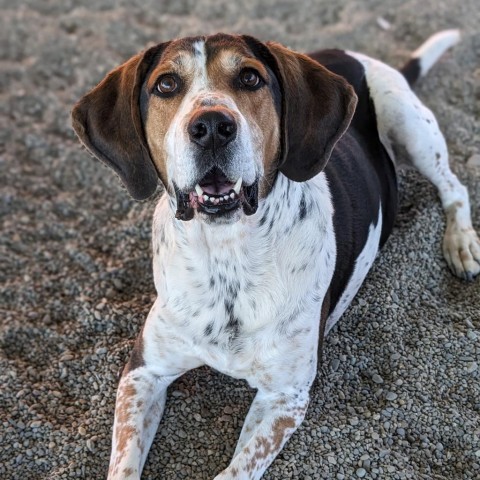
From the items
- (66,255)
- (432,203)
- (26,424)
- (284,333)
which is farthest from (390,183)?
(26,424)

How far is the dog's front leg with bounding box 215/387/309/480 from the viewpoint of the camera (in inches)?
103

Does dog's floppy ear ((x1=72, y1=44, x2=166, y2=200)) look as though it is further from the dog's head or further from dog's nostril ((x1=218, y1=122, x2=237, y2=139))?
dog's nostril ((x1=218, y1=122, x2=237, y2=139))

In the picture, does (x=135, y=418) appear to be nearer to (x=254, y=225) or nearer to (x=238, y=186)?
(x=254, y=225)

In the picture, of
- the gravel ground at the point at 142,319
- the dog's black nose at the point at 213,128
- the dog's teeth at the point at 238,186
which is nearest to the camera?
the dog's black nose at the point at 213,128

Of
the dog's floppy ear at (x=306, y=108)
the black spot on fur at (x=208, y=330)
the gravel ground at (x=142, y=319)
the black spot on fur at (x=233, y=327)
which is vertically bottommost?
the gravel ground at (x=142, y=319)

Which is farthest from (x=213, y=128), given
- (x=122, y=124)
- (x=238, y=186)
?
(x=122, y=124)

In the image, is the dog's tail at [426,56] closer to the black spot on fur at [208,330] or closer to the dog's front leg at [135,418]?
the black spot on fur at [208,330]

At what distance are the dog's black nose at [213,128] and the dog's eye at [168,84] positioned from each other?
0.81ft

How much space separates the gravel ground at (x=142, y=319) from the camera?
279cm

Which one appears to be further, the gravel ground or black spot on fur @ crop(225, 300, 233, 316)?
the gravel ground

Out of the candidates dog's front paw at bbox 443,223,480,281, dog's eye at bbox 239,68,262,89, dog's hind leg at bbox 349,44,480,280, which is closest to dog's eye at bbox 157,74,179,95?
dog's eye at bbox 239,68,262,89

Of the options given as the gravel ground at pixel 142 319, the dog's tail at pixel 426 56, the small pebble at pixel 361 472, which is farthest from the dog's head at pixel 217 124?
the dog's tail at pixel 426 56

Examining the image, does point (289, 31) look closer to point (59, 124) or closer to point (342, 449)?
point (59, 124)

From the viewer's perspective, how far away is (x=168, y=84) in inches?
91.3
